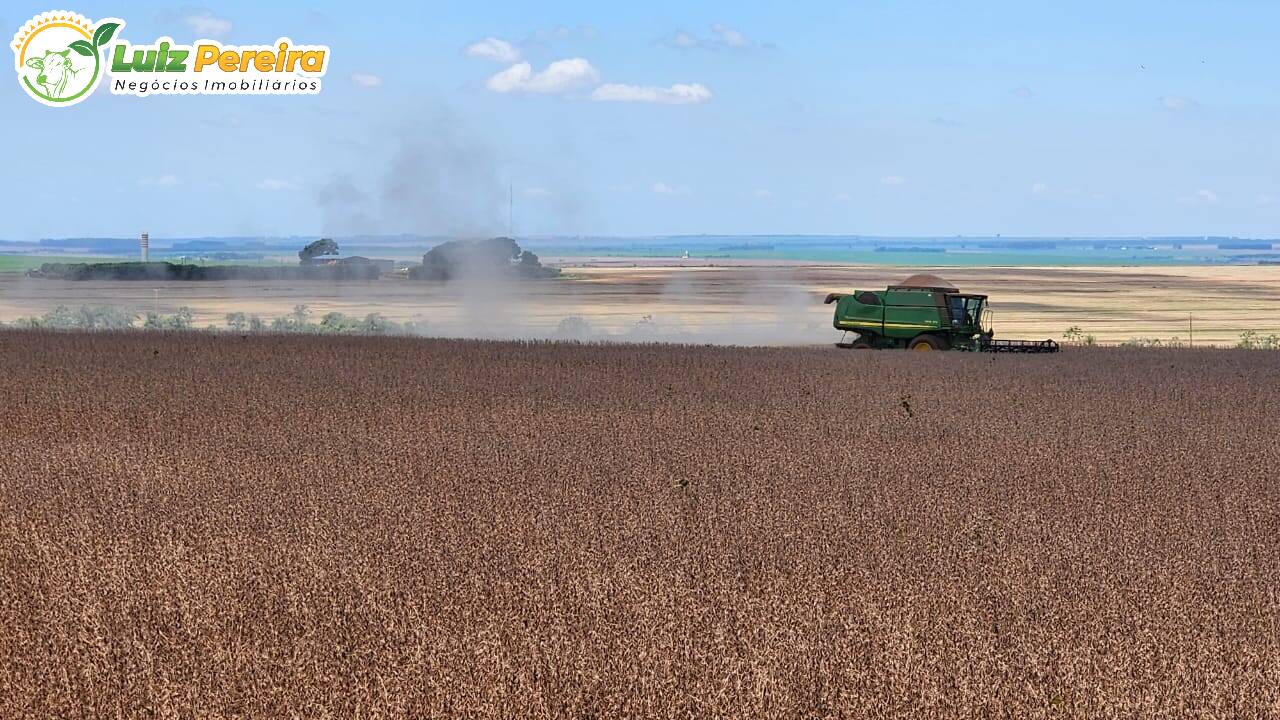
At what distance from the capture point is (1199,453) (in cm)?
1639

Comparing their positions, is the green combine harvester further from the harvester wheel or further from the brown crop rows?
the brown crop rows

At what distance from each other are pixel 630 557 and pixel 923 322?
24.4 metres

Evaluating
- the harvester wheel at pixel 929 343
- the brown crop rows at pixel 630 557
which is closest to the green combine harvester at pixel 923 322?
the harvester wheel at pixel 929 343

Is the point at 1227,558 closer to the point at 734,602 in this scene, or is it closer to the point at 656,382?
the point at 734,602

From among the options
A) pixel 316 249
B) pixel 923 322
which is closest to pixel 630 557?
pixel 923 322

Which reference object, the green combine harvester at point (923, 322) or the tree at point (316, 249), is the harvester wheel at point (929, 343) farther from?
the tree at point (316, 249)

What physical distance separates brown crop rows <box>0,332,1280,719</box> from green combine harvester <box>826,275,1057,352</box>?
12207mm

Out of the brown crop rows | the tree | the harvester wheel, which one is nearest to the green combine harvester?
the harvester wheel

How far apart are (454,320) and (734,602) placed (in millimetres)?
42867

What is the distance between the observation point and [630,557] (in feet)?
34.7

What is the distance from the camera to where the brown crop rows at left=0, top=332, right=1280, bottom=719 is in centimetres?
769

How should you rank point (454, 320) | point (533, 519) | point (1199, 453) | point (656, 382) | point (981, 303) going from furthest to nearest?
point (454, 320)
point (981, 303)
point (656, 382)
point (1199, 453)
point (533, 519)

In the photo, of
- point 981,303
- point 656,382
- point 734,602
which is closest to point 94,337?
point 656,382

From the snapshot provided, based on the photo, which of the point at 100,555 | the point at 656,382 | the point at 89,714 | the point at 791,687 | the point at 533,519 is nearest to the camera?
the point at 89,714
